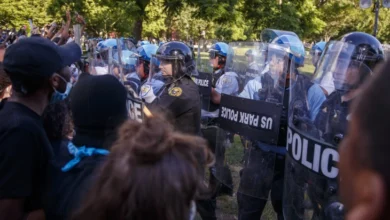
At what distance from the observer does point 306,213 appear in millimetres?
2561

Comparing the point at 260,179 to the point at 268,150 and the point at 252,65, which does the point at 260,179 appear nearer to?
the point at 268,150

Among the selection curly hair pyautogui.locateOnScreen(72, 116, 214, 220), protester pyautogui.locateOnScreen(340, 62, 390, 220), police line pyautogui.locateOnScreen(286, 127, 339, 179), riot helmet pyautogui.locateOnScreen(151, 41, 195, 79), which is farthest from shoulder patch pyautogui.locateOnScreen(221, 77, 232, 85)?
protester pyautogui.locateOnScreen(340, 62, 390, 220)

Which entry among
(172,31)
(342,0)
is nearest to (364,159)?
(342,0)

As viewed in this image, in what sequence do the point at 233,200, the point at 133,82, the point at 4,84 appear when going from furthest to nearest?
the point at 233,200, the point at 133,82, the point at 4,84


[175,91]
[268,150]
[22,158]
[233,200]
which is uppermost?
[22,158]

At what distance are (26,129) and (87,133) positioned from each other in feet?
0.96

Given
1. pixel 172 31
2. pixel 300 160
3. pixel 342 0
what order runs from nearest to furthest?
pixel 300 160 < pixel 342 0 < pixel 172 31

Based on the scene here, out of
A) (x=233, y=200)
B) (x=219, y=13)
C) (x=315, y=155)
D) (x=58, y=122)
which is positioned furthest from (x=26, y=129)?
(x=219, y=13)

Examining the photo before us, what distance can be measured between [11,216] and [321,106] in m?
1.72

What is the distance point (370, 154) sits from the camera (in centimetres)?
84

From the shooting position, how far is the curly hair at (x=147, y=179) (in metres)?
1.28

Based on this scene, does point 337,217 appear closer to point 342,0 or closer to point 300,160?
Result: point 300,160

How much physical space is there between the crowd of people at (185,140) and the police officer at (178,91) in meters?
0.02

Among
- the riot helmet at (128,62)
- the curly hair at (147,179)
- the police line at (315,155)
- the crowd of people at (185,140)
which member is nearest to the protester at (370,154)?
the crowd of people at (185,140)
